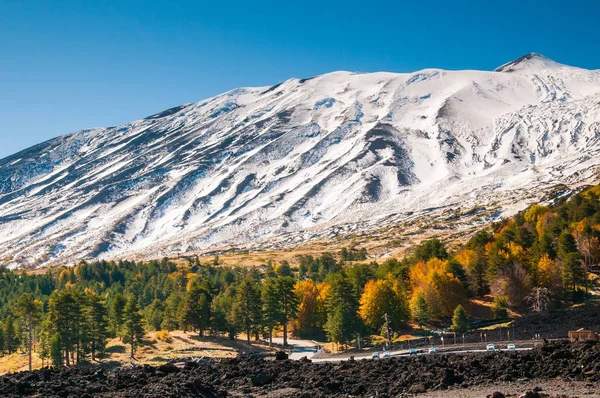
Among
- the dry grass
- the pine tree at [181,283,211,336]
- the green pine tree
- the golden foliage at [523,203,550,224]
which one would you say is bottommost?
the dry grass

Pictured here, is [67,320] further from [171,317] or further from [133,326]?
[171,317]

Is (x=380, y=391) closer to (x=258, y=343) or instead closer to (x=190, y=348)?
(x=190, y=348)

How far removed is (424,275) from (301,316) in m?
18.8

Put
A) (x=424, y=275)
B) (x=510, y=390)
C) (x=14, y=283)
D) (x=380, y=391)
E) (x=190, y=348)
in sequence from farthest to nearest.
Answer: (x=14, y=283) → (x=424, y=275) → (x=190, y=348) → (x=380, y=391) → (x=510, y=390)

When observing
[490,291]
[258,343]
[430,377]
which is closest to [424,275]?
[490,291]

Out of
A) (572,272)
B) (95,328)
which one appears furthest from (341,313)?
(572,272)

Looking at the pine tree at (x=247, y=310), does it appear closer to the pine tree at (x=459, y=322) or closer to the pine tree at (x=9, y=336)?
the pine tree at (x=459, y=322)

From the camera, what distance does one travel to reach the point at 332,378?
3675cm

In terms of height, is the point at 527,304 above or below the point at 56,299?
below

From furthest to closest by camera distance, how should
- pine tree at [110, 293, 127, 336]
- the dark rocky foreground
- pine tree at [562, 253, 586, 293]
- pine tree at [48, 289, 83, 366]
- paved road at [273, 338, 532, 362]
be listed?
pine tree at [110, 293, 127, 336] < pine tree at [562, 253, 586, 293] < pine tree at [48, 289, 83, 366] < paved road at [273, 338, 532, 362] < the dark rocky foreground

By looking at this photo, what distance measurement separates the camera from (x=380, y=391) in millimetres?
32406

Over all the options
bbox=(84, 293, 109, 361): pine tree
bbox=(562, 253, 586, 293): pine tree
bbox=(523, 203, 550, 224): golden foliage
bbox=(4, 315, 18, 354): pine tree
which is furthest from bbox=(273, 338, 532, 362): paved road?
bbox=(523, 203, 550, 224): golden foliage

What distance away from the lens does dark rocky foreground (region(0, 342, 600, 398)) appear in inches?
1270

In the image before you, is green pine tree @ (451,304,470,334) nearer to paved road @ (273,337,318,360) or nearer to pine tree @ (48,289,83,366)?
paved road @ (273,337,318,360)
